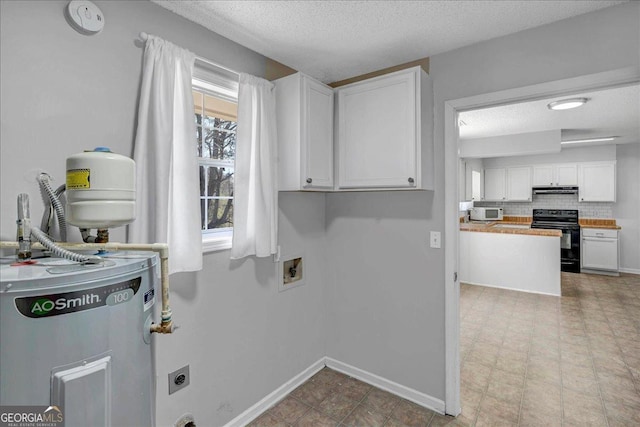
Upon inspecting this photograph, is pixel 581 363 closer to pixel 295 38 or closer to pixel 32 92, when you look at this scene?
pixel 295 38

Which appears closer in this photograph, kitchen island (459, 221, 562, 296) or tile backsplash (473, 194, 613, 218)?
kitchen island (459, 221, 562, 296)

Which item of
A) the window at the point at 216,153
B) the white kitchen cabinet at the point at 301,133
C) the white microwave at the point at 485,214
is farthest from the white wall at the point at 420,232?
the white microwave at the point at 485,214

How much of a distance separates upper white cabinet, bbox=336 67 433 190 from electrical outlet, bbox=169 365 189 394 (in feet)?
4.95

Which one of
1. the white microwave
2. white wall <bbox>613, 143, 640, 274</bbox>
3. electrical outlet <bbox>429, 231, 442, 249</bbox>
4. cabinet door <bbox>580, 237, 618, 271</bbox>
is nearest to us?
electrical outlet <bbox>429, 231, 442, 249</bbox>

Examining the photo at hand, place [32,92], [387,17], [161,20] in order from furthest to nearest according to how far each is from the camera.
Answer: [387,17]
[161,20]
[32,92]

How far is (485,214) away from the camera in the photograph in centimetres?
660

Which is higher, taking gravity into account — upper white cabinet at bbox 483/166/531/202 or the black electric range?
upper white cabinet at bbox 483/166/531/202

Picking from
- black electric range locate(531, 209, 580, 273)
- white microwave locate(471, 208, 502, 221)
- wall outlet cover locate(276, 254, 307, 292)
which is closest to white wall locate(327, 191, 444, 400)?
wall outlet cover locate(276, 254, 307, 292)

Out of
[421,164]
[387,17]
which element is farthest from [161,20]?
[421,164]

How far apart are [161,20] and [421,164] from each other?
5.39 ft

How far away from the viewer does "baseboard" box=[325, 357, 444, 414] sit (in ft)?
7.40

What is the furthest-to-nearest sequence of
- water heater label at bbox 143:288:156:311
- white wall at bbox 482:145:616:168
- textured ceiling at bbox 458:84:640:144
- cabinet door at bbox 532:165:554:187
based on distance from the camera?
cabinet door at bbox 532:165:554:187
white wall at bbox 482:145:616:168
textured ceiling at bbox 458:84:640:144
water heater label at bbox 143:288:156:311

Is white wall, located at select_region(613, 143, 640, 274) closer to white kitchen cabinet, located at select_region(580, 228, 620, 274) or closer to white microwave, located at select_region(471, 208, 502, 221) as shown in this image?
white kitchen cabinet, located at select_region(580, 228, 620, 274)

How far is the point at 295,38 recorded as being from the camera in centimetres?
198
